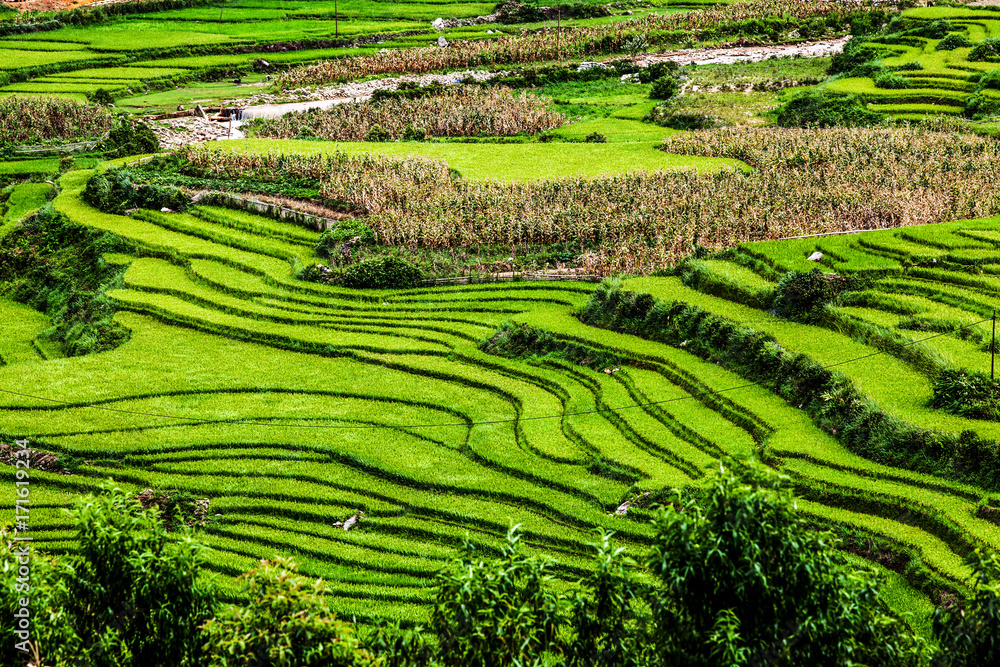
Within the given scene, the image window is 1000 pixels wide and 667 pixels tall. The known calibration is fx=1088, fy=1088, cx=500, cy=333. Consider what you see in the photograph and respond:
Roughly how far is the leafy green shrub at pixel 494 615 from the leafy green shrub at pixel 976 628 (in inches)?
187

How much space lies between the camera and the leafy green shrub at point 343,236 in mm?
36125

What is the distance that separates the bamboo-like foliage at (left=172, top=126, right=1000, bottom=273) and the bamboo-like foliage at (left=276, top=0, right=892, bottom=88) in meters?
22.3

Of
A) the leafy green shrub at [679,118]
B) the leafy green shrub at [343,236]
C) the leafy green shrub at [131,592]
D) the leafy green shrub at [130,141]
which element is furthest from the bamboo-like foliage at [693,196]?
the leafy green shrub at [131,592]

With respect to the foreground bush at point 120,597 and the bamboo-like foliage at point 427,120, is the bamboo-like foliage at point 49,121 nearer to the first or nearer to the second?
the bamboo-like foliage at point 427,120

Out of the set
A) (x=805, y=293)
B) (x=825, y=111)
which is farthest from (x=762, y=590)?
(x=825, y=111)

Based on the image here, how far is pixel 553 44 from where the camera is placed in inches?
2682

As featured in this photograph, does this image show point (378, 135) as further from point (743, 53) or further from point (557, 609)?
point (557, 609)

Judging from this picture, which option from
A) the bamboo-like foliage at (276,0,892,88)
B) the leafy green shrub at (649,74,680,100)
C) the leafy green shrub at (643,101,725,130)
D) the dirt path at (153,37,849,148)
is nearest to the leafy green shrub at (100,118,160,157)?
the dirt path at (153,37,849,148)

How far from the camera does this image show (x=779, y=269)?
28.1 metres

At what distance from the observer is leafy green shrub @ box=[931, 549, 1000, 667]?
12766mm

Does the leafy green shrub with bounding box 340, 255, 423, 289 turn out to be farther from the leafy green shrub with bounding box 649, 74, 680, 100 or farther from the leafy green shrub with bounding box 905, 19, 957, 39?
the leafy green shrub with bounding box 905, 19, 957, 39

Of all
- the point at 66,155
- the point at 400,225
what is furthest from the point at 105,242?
the point at 66,155

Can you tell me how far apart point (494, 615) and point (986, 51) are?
48606 mm

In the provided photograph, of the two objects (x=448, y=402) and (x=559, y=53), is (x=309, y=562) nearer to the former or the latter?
(x=448, y=402)
